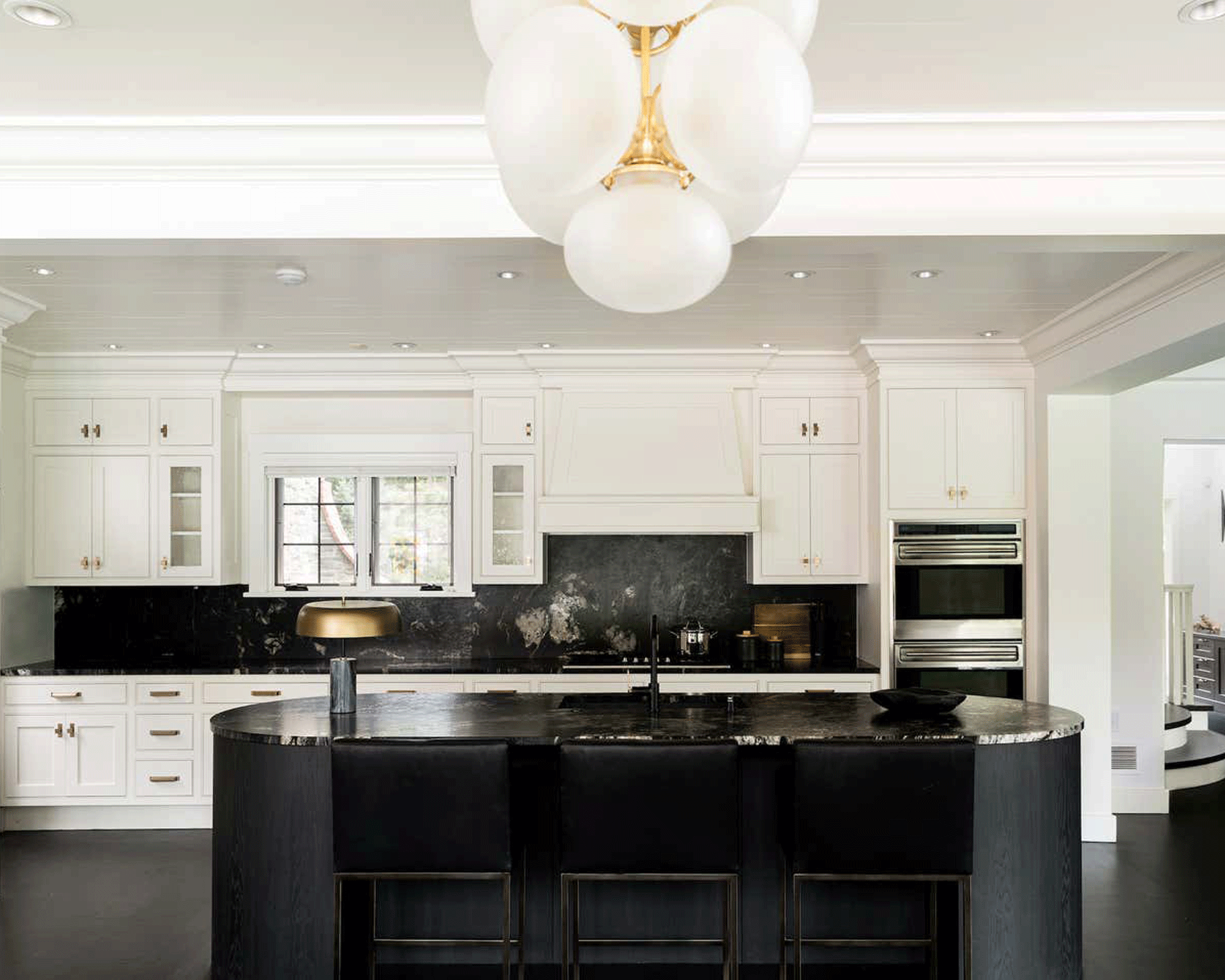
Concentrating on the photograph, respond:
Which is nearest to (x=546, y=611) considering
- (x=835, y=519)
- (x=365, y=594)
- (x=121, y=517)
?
(x=365, y=594)

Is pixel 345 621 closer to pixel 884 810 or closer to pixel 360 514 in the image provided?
pixel 884 810

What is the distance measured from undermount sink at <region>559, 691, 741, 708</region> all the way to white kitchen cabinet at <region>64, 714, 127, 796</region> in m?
2.98

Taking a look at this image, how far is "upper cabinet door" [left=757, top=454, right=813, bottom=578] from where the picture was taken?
235 inches

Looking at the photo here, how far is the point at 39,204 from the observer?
9.62ft

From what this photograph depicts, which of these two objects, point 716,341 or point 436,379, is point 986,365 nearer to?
point 716,341

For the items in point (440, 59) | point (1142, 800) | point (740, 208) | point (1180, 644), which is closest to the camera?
point (740, 208)

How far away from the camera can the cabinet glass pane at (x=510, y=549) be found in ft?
19.7

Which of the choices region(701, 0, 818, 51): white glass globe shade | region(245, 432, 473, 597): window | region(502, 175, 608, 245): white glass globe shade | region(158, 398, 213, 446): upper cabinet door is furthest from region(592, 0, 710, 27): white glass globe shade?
region(158, 398, 213, 446): upper cabinet door

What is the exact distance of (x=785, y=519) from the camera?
19.6ft

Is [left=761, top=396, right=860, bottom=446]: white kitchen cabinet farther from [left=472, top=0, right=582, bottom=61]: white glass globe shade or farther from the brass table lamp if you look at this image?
[left=472, top=0, right=582, bottom=61]: white glass globe shade

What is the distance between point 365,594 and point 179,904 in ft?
7.18

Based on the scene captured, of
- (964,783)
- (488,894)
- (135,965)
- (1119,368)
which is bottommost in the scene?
(135,965)

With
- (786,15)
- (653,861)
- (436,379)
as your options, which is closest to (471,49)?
(786,15)

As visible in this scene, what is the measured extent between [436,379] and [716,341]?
1.69 metres
